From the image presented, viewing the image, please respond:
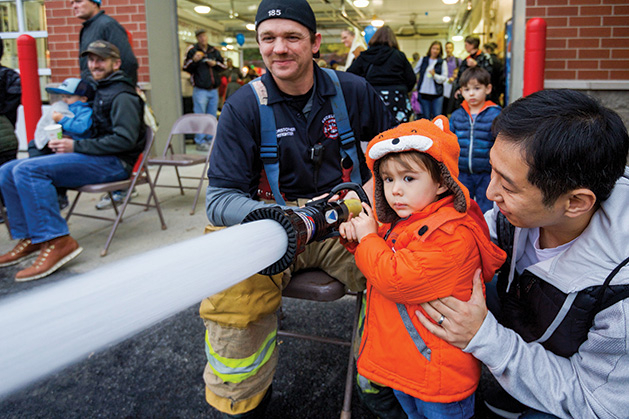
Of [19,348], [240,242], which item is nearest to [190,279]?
[240,242]

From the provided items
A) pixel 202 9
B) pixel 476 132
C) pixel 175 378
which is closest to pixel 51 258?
pixel 175 378

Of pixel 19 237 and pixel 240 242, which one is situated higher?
pixel 240 242

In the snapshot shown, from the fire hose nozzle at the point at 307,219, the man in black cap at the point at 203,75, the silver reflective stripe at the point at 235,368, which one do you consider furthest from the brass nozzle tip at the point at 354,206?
the man in black cap at the point at 203,75

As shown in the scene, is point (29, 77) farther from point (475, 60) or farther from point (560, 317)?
point (475, 60)

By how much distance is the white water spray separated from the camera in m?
0.70

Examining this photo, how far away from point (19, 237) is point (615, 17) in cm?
645

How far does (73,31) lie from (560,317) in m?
7.81

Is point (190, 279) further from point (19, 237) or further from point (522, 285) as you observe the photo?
point (19, 237)

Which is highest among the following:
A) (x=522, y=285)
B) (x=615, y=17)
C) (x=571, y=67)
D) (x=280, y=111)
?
(x=615, y=17)

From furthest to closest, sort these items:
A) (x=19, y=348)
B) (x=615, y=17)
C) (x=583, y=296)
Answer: (x=615, y=17)
(x=583, y=296)
(x=19, y=348)

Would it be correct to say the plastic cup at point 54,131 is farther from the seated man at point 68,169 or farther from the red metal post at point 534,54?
the red metal post at point 534,54

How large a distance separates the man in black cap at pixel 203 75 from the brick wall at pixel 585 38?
18.3ft

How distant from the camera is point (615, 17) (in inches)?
210

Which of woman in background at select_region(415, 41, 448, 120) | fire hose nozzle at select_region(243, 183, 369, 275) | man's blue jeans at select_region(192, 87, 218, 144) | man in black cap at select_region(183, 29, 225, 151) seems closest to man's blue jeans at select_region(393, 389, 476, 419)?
fire hose nozzle at select_region(243, 183, 369, 275)
